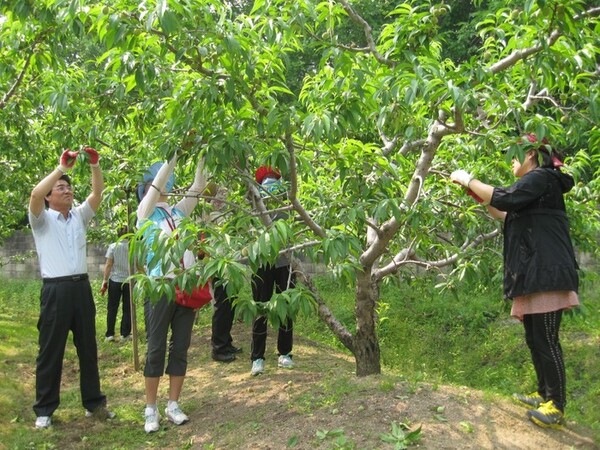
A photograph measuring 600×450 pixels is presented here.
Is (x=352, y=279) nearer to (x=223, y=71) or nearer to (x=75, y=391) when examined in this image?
(x=223, y=71)

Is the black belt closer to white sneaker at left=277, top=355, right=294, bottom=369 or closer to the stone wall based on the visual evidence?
white sneaker at left=277, top=355, right=294, bottom=369

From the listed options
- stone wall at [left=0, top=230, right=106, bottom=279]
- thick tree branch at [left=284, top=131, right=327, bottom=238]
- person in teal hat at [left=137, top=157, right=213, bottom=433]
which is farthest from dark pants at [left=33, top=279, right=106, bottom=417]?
stone wall at [left=0, top=230, right=106, bottom=279]

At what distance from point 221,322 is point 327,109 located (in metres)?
3.06

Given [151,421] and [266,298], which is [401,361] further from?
[151,421]

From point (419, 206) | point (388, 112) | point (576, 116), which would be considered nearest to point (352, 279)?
point (419, 206)

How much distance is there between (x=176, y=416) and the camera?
14.0ft

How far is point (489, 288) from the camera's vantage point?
479cm

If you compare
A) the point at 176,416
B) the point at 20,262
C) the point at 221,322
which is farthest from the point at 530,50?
the point at 20,262

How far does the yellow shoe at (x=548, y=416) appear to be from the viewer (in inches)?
137

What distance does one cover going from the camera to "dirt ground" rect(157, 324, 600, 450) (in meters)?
3.42

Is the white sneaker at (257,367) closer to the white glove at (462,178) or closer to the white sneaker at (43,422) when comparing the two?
the white sneaker at (43,422)

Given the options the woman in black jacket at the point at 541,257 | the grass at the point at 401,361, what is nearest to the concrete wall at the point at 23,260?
the grass at the point at 401,361

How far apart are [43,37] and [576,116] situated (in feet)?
12.2

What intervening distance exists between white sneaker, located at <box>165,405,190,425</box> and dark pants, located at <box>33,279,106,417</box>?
27.3 inches
